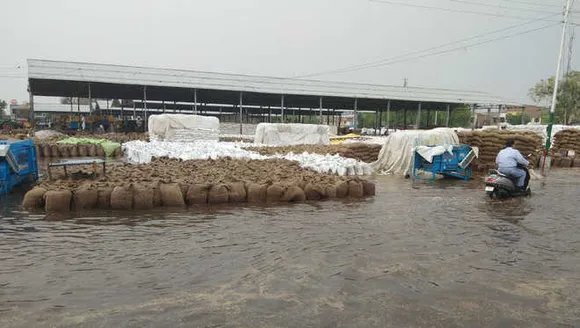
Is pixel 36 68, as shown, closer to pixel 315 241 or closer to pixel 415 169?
pixel 415 169

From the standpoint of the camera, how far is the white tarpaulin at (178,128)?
2109 centimetres

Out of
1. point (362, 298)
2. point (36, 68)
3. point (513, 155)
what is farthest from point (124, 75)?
point (362, 298)

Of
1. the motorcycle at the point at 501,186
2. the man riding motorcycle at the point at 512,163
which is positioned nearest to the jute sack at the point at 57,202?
the motorcycle at the point at 501,186

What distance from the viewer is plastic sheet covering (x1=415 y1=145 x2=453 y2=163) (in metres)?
11.9

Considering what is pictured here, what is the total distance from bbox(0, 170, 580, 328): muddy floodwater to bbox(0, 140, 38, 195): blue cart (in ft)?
4.30

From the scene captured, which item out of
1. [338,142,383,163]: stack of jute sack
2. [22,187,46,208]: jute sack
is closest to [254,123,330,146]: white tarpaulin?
[338,142,383,163]: stack of jute sack

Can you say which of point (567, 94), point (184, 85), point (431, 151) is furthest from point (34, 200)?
point (567, 94)

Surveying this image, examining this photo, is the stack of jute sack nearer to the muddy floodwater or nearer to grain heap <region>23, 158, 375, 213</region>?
grain heap <region>23, 158, 375, 213</region>

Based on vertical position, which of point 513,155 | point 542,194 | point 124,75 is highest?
point 124,75

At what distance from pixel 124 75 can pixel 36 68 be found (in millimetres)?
5222

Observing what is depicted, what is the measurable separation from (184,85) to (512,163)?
80.7ft

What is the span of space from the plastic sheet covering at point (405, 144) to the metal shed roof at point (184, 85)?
1808 cm

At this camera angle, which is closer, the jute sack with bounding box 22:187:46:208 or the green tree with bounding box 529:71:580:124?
the jute sack with bounding box 22:187:46:208

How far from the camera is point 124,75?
2711 cm
